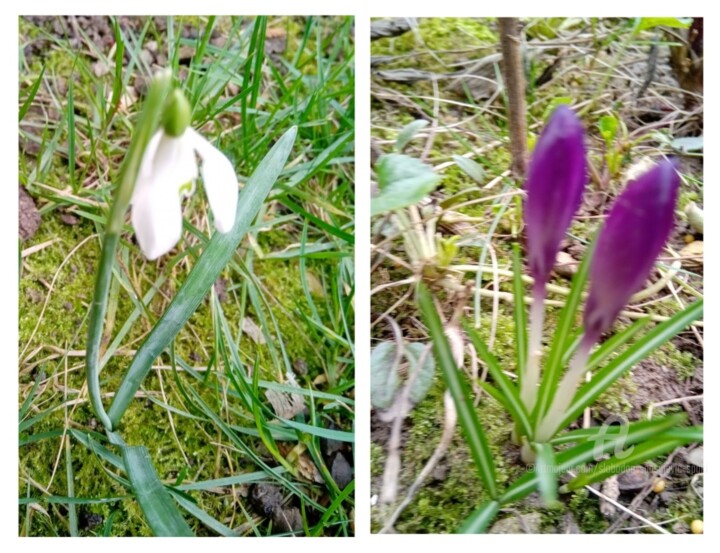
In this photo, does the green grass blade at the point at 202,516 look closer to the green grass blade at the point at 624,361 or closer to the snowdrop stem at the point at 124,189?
the snowdrop stem at the point at 124,189

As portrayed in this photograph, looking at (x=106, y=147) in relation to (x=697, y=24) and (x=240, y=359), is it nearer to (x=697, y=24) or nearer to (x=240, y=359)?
(x=240, y=359)

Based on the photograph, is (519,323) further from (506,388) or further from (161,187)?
(161,187)

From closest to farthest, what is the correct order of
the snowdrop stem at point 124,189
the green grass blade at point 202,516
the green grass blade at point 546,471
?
the snowdrop stem at point 124,189 → the green grass blade at point 546,471 → the green grass blade at point 202,516

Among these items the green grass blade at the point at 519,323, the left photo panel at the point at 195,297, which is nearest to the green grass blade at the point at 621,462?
the green grass blade at the point at 519,323

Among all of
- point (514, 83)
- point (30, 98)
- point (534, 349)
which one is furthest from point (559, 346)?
point (30, 98)

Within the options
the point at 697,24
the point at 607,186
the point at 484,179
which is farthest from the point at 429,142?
the point at 697,24

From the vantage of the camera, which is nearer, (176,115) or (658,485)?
(176,115)
